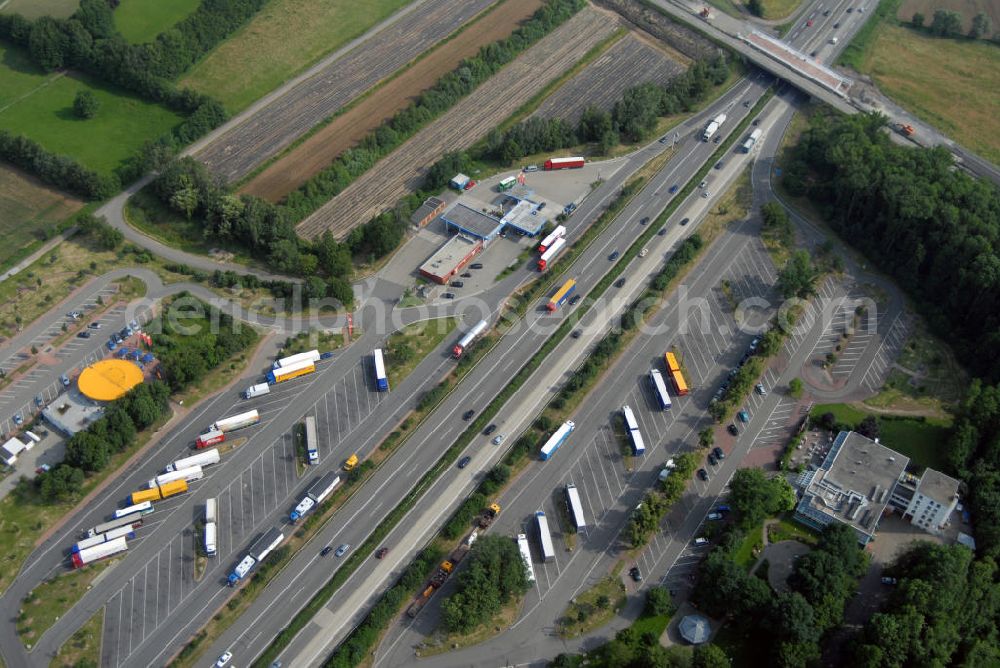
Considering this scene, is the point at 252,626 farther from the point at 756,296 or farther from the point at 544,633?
the point at 756,296

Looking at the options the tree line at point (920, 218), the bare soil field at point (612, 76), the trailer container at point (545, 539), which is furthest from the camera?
the bare soil field at point (612, 76)

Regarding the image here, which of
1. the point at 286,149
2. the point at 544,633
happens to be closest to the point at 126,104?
the point at 286,149

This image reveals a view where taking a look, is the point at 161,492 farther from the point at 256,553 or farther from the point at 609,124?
the point at 609,124

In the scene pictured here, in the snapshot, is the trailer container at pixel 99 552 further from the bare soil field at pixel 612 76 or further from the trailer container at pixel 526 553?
the bare soil field at pixel 612 76

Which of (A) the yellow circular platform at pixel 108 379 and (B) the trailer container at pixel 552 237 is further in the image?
(B) the trailer container at pixel 552 237

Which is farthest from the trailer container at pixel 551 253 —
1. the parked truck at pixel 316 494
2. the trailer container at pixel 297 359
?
the parked truck at pixel 316 494

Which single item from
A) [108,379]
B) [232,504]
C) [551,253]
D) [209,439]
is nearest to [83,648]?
[232,504]

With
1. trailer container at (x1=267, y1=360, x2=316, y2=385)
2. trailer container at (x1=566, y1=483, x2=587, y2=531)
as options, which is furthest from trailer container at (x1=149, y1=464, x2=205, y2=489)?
trailer container at (x1=566, y1=483, x2=587, y2=531)
